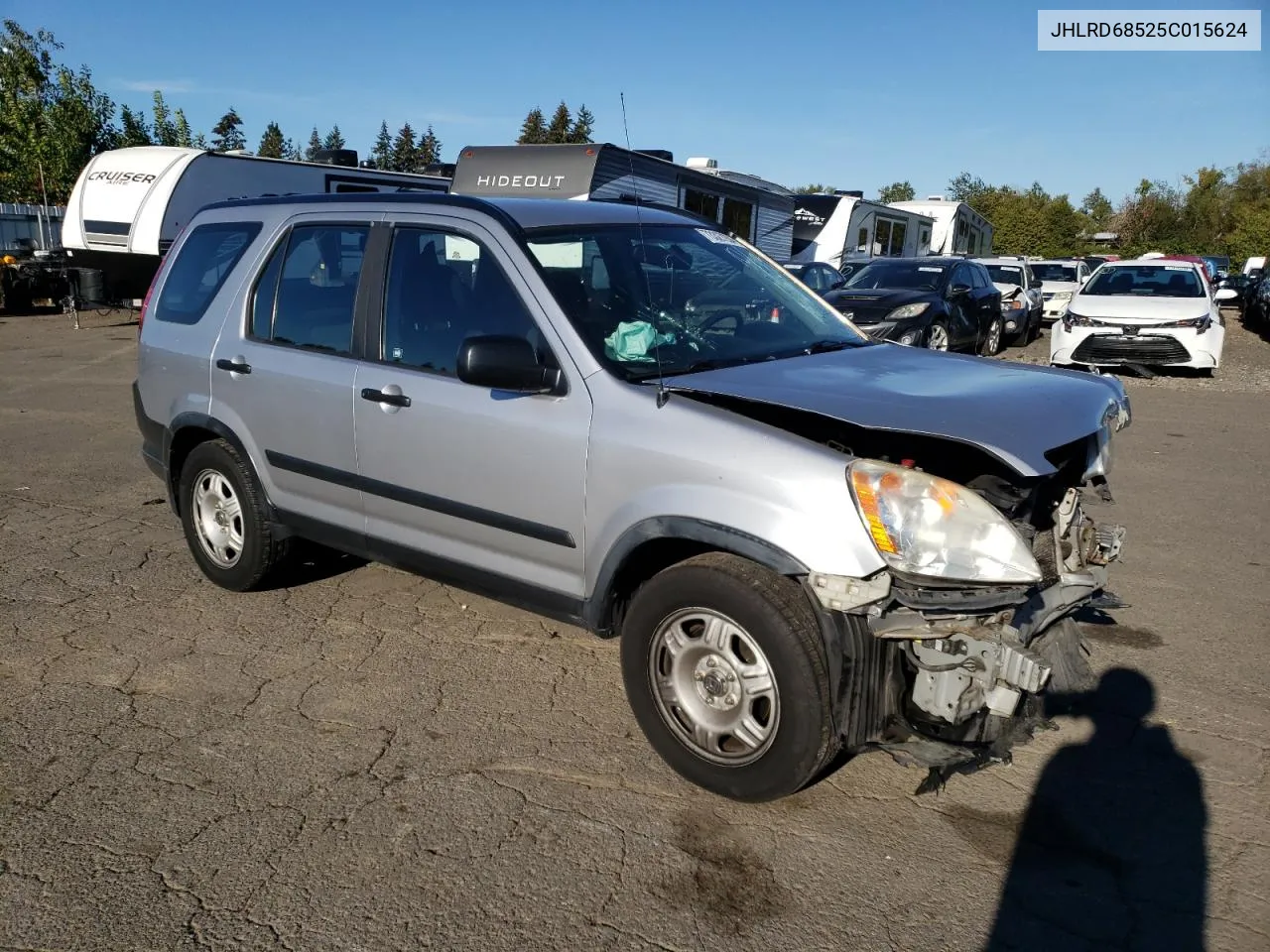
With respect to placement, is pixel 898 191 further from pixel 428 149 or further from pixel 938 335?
pixel 938 335

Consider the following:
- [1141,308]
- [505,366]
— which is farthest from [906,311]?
[505,366]

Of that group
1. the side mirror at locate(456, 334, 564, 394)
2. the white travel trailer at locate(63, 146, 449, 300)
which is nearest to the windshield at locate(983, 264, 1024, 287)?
the white travel trailer at locate(63, 146, 449, 300)

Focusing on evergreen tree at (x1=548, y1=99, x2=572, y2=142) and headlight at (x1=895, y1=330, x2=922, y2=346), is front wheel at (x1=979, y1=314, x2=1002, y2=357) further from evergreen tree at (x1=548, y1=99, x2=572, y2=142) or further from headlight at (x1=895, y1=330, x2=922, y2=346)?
evergreen tree at (x1=548, y1=99, x2=572, y2=142)

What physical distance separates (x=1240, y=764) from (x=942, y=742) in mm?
1336

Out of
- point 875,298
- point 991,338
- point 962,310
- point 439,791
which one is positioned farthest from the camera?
point 991,338

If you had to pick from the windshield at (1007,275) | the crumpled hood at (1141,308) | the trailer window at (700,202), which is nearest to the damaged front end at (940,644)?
the crumpled hood at (1141,308)

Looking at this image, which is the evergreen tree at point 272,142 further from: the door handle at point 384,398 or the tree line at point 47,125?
the door handle at point 384,398

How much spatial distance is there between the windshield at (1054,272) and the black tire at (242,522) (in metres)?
23.9

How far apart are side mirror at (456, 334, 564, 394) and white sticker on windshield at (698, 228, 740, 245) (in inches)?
57.3

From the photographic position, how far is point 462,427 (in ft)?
13.1

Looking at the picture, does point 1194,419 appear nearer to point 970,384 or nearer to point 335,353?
point 970,384

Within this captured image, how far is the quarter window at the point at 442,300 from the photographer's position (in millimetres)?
4016

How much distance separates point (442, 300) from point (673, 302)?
916 mm

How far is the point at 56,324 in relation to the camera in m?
20.4
